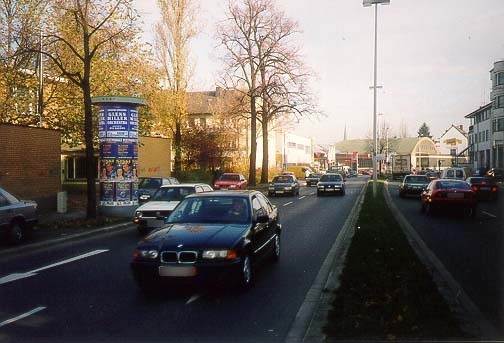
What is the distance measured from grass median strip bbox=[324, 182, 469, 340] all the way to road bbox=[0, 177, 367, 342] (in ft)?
2.20

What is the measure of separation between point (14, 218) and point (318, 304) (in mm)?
9058

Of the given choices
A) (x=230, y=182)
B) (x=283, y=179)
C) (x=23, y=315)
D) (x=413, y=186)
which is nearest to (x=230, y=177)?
(x=230, y=182)

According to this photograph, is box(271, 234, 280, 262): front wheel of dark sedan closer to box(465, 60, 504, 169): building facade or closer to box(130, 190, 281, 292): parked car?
box(130, 190, 281, 292): parked car

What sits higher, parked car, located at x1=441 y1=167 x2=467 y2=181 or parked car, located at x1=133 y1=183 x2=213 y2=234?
parked car, located at x1=441 y1=167 x2=467 y2=181

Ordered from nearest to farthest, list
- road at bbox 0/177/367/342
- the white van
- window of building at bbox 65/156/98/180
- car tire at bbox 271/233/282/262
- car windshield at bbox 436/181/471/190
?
road at bbox 0/177/367/342
car tire at bbox 271/233/282/262
car windshield at bbox 436/181/471/190
the white van
window of building at bbox 65/156/98/180

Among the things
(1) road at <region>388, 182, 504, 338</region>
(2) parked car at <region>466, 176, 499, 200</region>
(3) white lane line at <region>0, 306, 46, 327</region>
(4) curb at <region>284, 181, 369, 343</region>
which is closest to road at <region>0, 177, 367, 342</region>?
(3) white lane line at <region>0, 306, 46, 327</region>

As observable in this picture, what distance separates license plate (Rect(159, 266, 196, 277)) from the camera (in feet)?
24.7

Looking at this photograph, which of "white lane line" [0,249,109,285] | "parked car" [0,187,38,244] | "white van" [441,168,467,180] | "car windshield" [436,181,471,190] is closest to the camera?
"white lane line" [0,249,109,285]

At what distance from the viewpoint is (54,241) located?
14.1 meters

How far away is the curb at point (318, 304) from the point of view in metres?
5.83

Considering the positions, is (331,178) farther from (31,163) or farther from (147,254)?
(147,254)

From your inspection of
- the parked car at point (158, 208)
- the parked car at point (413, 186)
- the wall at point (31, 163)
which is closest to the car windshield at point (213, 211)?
the parked car at point (158, 208)

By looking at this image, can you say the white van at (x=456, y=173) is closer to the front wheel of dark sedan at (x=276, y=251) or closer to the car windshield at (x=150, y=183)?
the car windshield at (x=150, y=183)

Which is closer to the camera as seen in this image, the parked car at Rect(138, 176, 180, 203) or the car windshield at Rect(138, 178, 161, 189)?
the parked car at Rect(138, 176, 180, 203)
